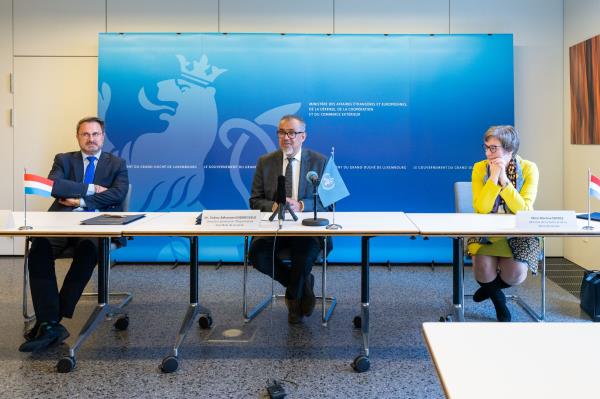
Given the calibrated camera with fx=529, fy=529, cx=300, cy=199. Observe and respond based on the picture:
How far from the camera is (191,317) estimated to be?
3012 millimetres

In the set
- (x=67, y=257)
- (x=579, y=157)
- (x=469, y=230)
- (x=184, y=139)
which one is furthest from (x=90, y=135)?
(x=579, y=157)

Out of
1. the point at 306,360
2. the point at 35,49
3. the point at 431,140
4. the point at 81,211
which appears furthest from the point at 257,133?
the point at 306,360

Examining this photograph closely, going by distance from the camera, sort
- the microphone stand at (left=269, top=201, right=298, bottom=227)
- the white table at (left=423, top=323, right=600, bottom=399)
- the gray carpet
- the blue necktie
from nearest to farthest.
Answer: the white table at (left=423, top=323, right=600, bottom=399), the gray carpet, the microphone stand at (left=269, top=201, right=298, bottom=227), the blue necktie

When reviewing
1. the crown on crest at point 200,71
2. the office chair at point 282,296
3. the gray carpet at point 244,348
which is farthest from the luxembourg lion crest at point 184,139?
the office chair at point 282,296

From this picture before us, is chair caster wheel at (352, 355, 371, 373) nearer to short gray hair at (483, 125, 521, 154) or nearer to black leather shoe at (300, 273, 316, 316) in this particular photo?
black leather shoe at (300, 273, 316, 316)

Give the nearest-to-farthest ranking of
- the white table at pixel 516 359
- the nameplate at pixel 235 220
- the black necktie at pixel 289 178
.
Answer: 1. the white table at pixel 516 359
2. the nameplate at pixel 235 220
3. the black necktie at pixel 289 178

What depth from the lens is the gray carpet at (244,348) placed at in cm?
244

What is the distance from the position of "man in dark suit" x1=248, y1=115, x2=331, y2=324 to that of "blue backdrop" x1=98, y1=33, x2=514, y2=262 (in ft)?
5.16

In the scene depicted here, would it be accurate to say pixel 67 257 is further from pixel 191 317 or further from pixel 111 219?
pixel 191 317

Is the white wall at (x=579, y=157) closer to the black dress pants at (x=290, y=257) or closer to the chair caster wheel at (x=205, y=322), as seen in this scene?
the black dress pants at (x=290, y=257)

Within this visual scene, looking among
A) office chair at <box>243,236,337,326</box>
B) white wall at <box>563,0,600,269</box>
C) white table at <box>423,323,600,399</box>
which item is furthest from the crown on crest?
white table at <box>423,323,600,399</box>

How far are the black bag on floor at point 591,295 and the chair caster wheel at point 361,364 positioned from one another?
181 cm

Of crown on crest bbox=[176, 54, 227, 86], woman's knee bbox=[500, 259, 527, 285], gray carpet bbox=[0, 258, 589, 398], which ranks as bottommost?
gray carpet bbox=[0, 258, 589, 398]

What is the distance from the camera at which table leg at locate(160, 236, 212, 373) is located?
8.59 feet
